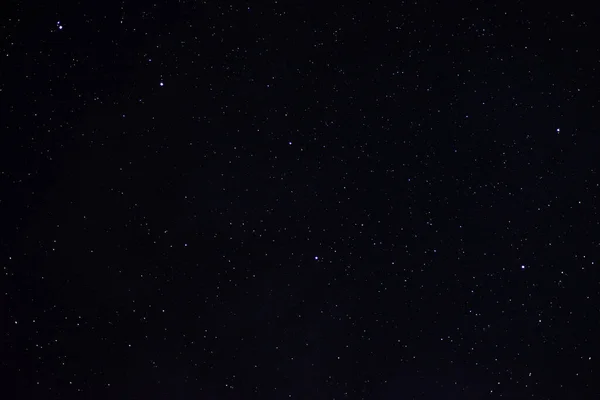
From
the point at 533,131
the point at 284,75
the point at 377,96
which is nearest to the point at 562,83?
the point at 533,131

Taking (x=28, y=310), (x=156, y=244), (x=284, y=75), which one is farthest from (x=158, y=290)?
(x=284, y=75)

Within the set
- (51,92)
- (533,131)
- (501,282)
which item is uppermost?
(51,92)

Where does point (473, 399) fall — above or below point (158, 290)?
below

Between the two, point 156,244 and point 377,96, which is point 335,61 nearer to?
point 377,96

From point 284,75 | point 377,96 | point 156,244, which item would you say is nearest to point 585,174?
point 377,96

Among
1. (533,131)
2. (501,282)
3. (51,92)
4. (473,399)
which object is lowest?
(473,399)

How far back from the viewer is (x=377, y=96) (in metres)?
0.59

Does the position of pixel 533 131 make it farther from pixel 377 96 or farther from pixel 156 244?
pixel 156 244

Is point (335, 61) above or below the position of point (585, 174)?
above

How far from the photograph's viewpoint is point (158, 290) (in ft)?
2.03

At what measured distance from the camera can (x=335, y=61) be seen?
587 mm

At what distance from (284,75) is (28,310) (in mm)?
405

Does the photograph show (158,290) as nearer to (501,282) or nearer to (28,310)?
(28,310)

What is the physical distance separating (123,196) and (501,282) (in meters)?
0.43
